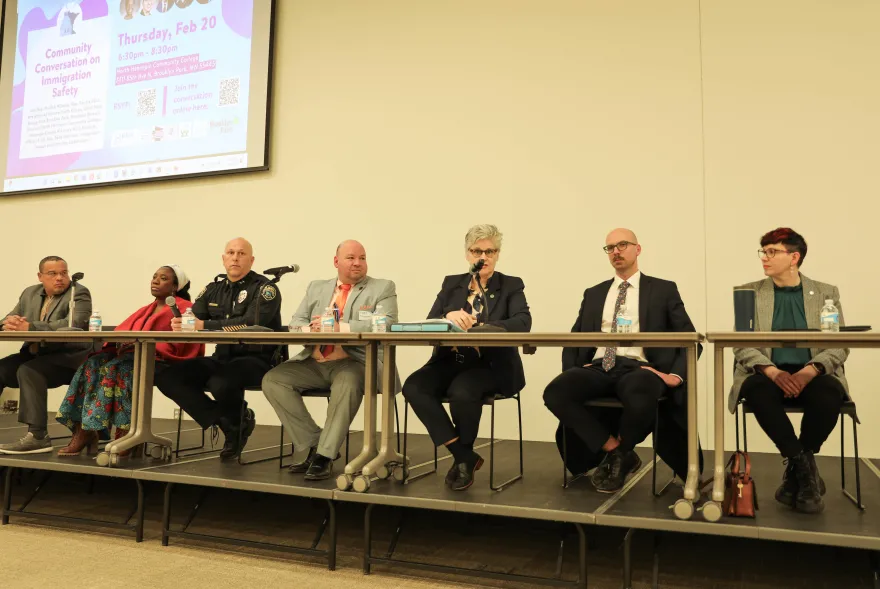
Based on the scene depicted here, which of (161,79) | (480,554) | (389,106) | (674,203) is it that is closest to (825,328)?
(480,554)

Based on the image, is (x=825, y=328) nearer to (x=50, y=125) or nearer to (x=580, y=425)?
(x=580, y=425)

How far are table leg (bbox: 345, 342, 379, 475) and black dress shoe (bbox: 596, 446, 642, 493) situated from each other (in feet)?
2.73

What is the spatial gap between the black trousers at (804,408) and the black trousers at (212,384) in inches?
78.1

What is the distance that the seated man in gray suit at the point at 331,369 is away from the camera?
2.92m

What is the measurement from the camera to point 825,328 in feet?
7.29

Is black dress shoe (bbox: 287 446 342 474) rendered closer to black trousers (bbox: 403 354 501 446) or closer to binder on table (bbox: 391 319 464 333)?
black trousers (bbox: 403 354 501 446)

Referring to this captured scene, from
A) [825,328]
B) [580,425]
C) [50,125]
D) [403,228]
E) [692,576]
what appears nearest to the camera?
[825,328]

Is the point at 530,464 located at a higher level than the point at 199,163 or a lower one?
lower

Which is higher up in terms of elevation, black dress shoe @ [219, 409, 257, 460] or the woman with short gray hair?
the woman with short gray hair

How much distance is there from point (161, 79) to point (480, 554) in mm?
4474

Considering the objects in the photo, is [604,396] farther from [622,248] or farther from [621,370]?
[622,248]

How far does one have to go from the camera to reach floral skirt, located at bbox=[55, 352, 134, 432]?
3312 millimetres

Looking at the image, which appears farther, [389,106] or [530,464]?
[389,106]

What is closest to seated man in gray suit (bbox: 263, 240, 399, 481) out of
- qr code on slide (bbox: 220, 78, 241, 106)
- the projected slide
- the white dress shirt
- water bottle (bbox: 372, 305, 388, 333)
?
water bottle (bbox: 372, 305, 388, 333)
